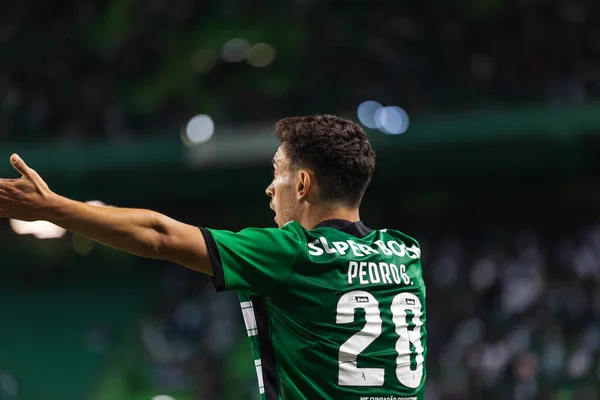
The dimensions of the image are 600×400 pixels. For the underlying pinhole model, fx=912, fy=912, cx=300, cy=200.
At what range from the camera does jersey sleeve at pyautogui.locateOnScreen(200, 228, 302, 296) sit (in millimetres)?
2775

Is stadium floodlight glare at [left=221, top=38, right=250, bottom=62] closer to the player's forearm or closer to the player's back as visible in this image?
the player's back

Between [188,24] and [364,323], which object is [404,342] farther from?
[188,24]

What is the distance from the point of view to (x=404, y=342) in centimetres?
309

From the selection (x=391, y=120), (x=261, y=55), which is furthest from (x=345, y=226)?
(x=261, y=55)

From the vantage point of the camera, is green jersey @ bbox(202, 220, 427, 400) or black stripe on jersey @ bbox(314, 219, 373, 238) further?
black stripe on jersey @ bbox(314, 219, 373, 238)

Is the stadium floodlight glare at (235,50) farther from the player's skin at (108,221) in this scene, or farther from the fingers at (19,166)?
the fingers at (19,166)

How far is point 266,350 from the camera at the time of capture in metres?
3.02

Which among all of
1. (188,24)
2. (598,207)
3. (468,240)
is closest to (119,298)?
(188,24)

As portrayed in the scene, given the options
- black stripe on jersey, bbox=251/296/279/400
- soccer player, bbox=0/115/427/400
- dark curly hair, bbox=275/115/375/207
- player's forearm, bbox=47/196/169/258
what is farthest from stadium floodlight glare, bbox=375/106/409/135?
player's forearm, bbox=47/196/169/258

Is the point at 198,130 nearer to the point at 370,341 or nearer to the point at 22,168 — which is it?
the point at 370,341

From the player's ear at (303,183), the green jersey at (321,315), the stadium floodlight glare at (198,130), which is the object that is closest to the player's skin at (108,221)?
the green jersey at (321,315)

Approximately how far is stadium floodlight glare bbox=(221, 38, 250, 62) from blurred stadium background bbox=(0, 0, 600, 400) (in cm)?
3

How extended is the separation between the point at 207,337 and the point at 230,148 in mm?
2462

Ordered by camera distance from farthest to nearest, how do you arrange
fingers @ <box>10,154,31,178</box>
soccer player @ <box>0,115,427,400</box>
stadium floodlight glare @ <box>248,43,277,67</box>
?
1. stadium floodlight glare @ <box>248,43,277,67</box>
2. soccer player @ <box>0,115,427,400</box>
3. fingers @ <box>10,154,31,178</box>
